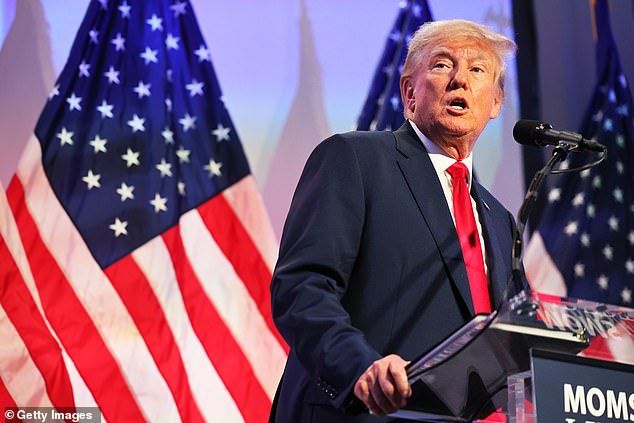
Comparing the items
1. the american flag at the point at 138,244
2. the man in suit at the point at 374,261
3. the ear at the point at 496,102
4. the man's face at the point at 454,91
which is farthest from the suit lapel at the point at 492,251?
the american flag at the point at 138,244

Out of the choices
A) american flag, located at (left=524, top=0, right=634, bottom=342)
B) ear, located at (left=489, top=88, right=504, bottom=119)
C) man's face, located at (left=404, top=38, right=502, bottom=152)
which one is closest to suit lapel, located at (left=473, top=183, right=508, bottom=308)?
man's face, located at (left=404, top=38, right=502, bottom=152)

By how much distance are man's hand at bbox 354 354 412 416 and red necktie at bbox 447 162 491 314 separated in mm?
449

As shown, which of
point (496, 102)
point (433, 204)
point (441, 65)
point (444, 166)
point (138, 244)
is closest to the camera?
point (433, 204)

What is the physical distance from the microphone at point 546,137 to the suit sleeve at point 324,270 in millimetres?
378

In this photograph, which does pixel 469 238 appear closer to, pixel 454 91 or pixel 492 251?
pixel 492 251

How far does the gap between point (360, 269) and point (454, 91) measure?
60cm

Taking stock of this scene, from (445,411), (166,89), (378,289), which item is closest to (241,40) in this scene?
(166,89)

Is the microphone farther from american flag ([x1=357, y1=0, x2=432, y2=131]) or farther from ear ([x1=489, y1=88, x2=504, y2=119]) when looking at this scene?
american flag ([x1=357, y1=0, x2=432, y2=131])

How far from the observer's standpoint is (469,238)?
1927 mm

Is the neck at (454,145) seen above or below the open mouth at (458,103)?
below

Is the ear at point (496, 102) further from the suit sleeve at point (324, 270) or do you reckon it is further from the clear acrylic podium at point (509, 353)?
the clear acrylic podium at point (509, 353)

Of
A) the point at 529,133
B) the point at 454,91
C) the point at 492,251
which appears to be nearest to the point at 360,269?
the point at 492,251

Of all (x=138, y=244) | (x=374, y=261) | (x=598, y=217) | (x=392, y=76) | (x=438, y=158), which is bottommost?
(x=598, y=217)

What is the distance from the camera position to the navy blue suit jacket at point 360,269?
166 centimetres
